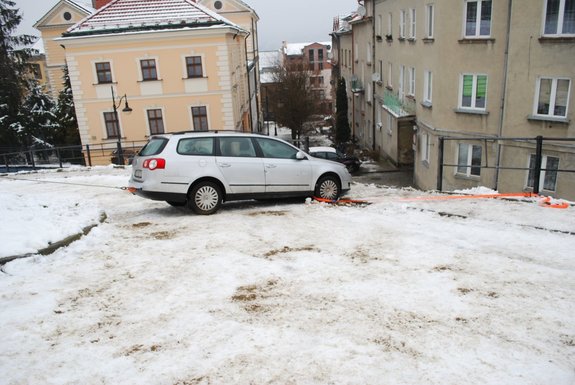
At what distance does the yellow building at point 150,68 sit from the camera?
1033 inches

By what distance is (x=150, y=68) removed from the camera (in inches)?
1073

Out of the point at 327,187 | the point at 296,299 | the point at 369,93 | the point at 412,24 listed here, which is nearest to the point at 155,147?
the point at 327,187

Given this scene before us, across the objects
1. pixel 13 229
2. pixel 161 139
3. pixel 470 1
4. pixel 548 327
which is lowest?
pixel 548 327

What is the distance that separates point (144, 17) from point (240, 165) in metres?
20.8

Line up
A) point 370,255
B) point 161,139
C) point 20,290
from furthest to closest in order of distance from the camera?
1. point 161,139
2. point 370,255
3. point 20,290

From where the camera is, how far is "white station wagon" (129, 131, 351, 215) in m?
8.99

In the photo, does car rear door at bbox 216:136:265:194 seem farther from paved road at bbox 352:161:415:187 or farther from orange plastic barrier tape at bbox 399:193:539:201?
paved road at bbox 352:161:415:187

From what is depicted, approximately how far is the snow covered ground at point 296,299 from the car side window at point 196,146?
144cm

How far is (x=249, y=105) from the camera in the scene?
4069cm

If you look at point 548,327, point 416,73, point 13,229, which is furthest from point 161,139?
point 416,73

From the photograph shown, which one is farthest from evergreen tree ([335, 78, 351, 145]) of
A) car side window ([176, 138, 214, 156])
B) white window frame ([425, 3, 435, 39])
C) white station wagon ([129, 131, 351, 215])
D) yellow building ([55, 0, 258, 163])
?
car side window ([176, 138, 214, 156])

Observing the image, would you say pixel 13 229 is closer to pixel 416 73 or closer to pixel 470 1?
pixel 470 1

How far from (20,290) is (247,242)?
3113mm

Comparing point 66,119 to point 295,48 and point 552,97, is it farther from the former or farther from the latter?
point 295,48
